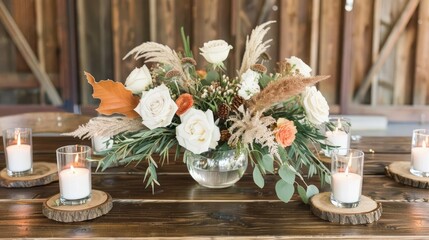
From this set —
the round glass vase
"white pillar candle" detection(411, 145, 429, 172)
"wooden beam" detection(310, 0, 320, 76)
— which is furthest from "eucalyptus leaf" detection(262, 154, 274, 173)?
"wooden beam" detection(310, 0, 320, 76)

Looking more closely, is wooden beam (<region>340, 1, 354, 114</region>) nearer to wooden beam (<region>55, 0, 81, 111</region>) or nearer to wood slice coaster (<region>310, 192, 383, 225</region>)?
wooden beam (<region>55, 0, 81, 111</region>)

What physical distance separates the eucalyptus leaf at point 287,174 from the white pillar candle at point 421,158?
550 millimetres

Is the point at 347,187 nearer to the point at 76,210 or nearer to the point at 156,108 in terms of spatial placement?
the point at 156,108

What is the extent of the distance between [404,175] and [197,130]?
757mm

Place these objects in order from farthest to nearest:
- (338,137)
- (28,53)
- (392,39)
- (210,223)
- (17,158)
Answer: (392,39) < (28,53) < (338,137) < (17,158) < (210,223)

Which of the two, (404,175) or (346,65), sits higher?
(346,65)

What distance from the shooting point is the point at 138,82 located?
1.49m

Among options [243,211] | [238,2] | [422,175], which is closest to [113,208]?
[243,211]

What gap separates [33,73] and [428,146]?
407 centimetres

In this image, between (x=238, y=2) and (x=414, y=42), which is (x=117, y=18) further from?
(x=414, y=42)

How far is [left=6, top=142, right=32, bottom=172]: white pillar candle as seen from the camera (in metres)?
1.68

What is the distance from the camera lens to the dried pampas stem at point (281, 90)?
4.38ft

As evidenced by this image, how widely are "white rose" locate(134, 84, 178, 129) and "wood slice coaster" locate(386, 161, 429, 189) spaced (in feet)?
2.65

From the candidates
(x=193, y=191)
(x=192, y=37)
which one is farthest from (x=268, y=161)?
(x=192, y=37)
